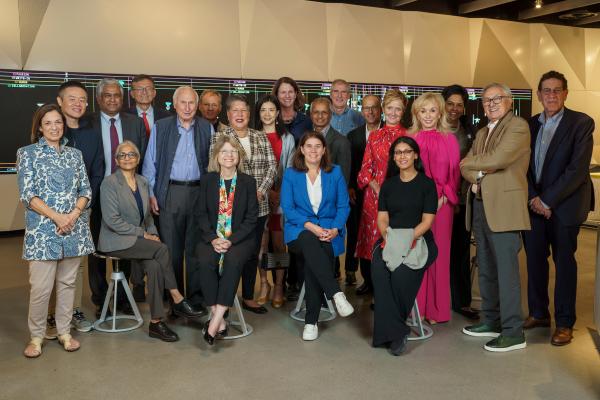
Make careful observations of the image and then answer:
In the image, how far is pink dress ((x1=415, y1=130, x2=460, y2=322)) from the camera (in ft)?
13.3

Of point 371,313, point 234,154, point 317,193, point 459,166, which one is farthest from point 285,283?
point 459,166

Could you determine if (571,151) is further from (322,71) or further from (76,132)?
(322,71)

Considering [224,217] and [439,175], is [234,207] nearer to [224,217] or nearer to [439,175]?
[224,217]

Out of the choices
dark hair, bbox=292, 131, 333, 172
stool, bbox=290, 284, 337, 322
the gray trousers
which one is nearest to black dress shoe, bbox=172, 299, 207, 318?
stool, bbox=290, 284, 337, 322

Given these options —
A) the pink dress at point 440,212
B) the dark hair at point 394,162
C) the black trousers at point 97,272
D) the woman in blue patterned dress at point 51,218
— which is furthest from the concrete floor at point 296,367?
the dark hair at point 394,162

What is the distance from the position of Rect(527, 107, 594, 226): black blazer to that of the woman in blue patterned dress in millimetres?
2898

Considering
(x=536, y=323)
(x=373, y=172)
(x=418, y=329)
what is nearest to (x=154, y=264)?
(x=373, y=172)

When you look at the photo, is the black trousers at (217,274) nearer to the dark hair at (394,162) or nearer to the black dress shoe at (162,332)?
the black dress shoe at (162,332)

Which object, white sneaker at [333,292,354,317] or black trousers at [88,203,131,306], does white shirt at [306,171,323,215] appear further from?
black trousers at [88,203,131,306]

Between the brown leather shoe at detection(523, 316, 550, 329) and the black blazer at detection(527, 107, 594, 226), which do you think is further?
the brown leather shoe at detection(523, 316, 550, 329)

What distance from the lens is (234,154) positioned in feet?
13.0

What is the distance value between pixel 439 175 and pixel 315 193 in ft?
2.77

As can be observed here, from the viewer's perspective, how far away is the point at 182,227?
4.32 metres

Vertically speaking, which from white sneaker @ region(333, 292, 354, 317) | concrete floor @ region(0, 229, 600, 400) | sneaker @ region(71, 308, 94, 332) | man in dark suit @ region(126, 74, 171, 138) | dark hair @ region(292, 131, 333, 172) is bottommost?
concrete floor @ region(0, 229, 600, 400)
